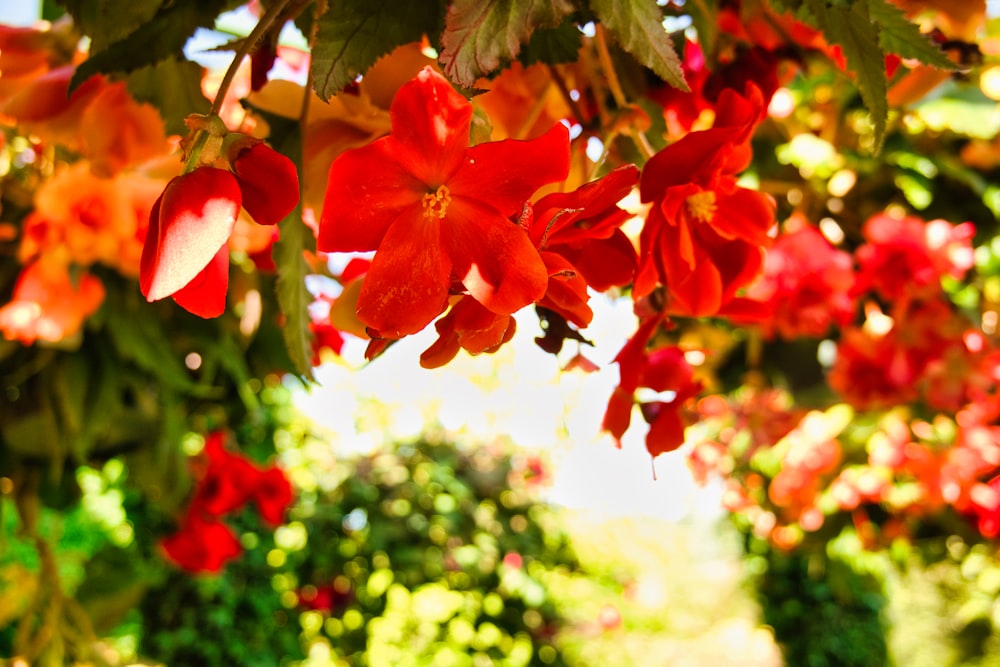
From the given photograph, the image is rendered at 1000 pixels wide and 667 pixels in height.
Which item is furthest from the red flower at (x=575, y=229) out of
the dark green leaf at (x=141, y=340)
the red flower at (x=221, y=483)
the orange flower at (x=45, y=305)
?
the red flower at (x=221, y=483)

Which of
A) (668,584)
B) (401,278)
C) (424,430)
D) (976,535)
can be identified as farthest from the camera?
(668,584)

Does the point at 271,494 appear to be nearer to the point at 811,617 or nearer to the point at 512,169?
the point at 512,169

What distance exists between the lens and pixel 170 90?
342 mm

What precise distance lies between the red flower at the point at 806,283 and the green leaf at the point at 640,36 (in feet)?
2.14

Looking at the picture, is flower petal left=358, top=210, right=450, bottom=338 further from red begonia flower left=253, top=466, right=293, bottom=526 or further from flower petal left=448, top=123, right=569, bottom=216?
red begonia flower left=253, top=466, right=293, bottom=526

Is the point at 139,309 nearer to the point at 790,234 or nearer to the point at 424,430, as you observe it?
the point at 790,234

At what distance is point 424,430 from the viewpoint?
366 centimetres

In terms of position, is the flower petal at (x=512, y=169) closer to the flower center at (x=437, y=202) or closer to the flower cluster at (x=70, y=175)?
the flower center at (x=437, y=202)

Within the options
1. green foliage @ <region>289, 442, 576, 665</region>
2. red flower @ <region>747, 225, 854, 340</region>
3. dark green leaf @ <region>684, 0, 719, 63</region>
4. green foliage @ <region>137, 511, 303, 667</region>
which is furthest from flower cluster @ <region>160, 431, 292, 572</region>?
green foliage @ <region>289, 442, 576, 665</region>

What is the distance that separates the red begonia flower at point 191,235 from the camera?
0.20 metres

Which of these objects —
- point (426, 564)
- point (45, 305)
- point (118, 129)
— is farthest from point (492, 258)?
point (426, 564)

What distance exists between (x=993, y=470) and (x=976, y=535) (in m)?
0.20

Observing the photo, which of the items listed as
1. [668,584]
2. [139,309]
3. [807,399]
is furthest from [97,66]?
[668,584]

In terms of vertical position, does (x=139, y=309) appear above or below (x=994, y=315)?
above
